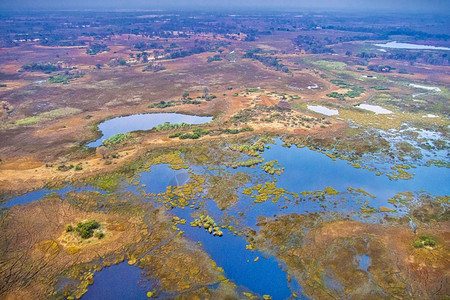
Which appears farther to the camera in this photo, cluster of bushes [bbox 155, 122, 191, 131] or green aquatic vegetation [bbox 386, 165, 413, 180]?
cluster of bushes [bbox 155, 122, 191, 131]

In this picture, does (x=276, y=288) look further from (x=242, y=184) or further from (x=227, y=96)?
(x=227, y=96)

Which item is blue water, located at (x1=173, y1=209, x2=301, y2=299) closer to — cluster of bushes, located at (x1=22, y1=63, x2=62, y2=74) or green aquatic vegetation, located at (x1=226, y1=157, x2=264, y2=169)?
green aquatic vegetation, located at (x1=226, y1=157, x2=264, y2=169)

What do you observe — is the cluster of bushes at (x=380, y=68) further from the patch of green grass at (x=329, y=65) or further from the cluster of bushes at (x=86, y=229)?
the cluster of bushes at (x=86, y=229)

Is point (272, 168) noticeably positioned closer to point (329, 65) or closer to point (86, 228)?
point (86, 228)

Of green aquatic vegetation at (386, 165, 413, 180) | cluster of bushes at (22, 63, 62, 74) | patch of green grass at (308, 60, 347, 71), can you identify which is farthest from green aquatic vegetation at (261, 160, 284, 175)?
cluster of bushes at (22, 63, 62, 74)

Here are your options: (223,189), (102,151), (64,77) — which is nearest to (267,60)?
(64,77)

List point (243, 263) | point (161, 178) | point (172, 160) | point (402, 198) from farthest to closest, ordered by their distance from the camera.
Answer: point (172, 160)
point (161, 178)
point (402, 198)
point (243, 263)
